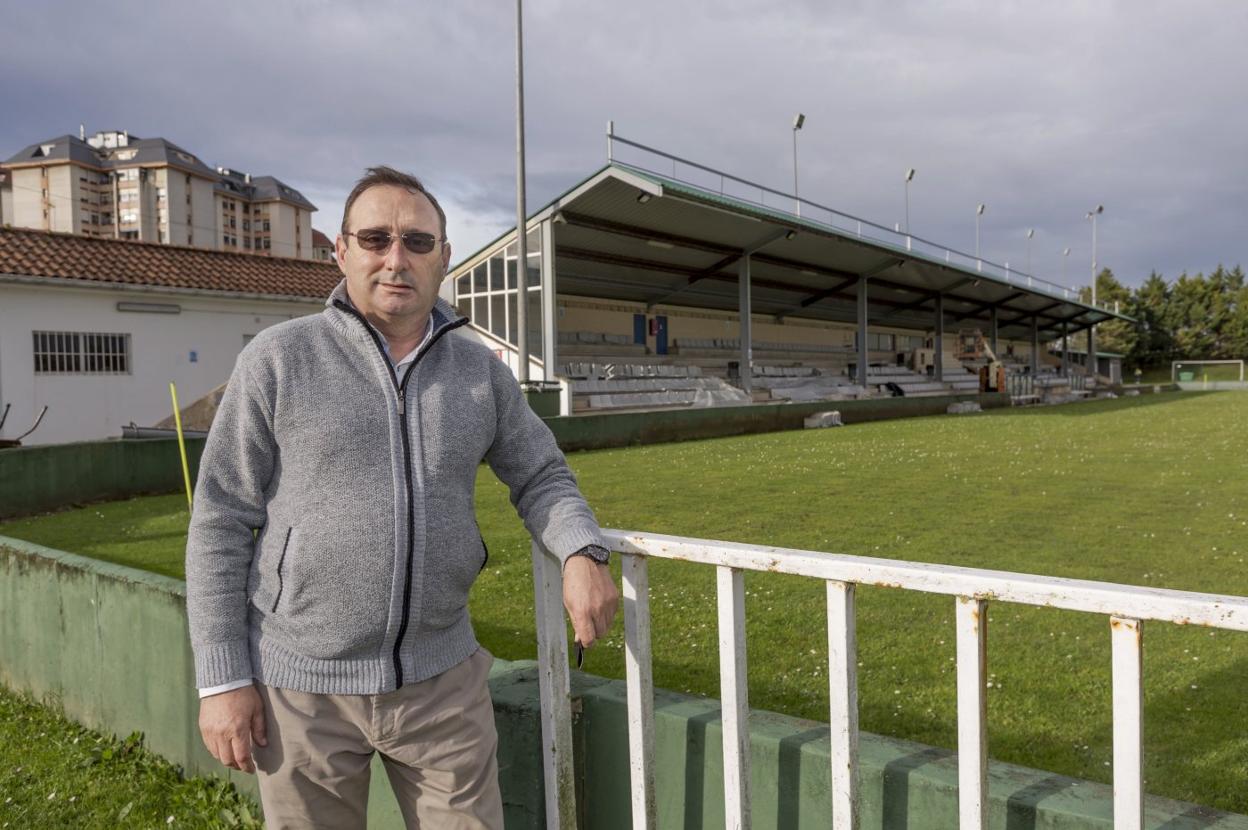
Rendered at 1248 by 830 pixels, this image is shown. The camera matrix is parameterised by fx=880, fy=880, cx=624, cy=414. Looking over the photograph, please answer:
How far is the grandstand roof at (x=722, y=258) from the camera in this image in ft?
79.2

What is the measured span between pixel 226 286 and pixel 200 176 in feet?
285

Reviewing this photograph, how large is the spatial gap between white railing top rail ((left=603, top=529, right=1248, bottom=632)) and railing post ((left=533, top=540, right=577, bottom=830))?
214 mm

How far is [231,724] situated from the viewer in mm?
1973

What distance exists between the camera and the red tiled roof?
753 inches

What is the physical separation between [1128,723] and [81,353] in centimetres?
2244

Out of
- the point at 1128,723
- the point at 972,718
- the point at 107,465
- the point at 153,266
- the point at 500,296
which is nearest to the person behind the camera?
the point at 1128,723

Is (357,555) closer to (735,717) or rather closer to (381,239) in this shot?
(381,239)

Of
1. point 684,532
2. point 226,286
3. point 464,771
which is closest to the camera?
point 464,771

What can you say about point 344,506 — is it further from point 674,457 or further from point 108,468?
point 674,457

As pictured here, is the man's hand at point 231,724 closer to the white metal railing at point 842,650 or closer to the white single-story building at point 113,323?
the white metal railing at point 842,650

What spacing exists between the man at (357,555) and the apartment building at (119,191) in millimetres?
90738

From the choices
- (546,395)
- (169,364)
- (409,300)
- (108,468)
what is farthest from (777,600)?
(169,364)

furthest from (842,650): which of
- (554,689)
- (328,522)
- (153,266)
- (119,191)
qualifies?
(119,191)

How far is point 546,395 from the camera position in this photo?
1992cm
